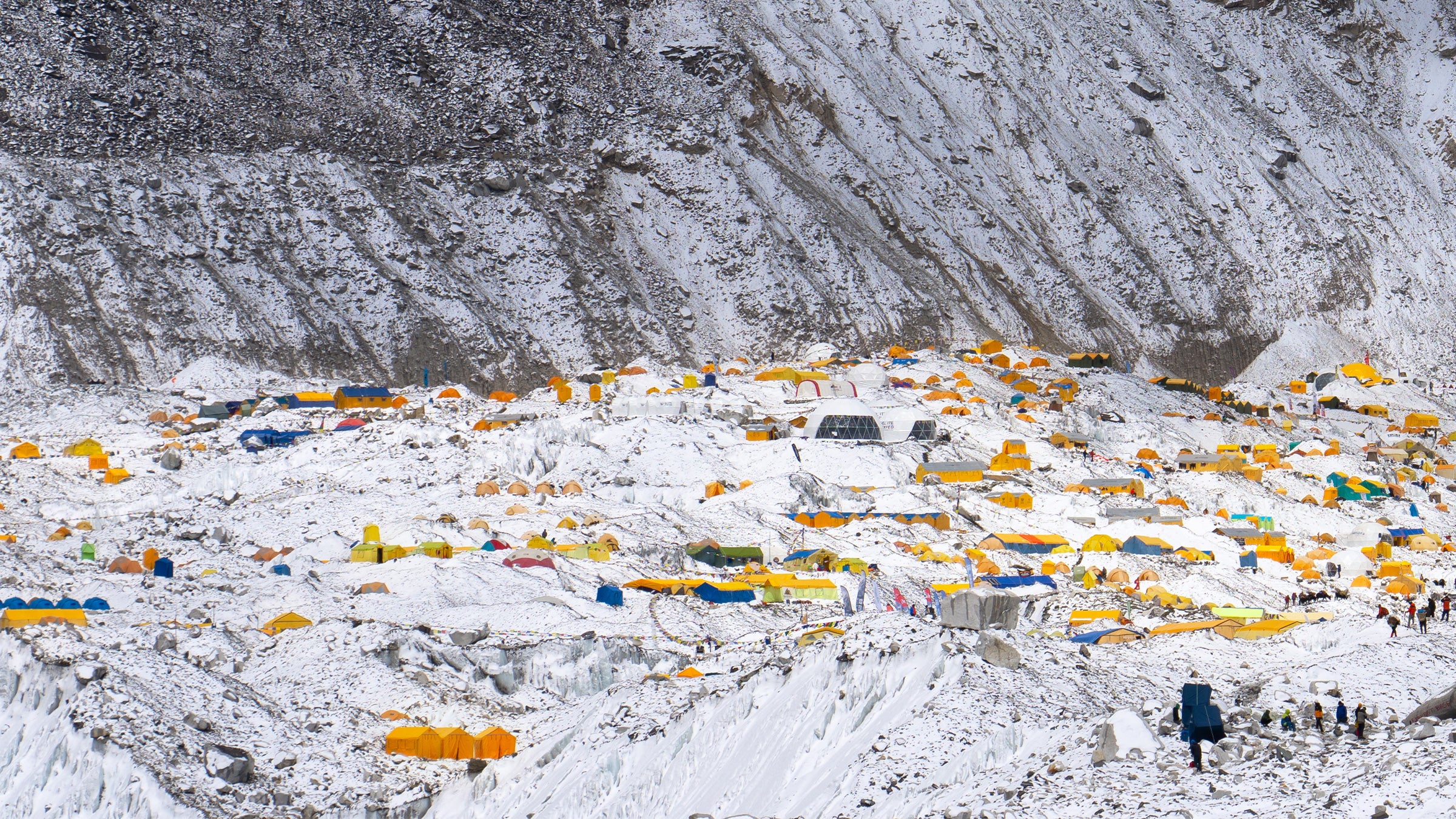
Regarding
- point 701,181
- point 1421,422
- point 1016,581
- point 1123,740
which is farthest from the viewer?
point 701,181

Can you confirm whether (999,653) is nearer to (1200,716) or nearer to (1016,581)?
(1200,716)

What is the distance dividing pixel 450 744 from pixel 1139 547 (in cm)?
2447

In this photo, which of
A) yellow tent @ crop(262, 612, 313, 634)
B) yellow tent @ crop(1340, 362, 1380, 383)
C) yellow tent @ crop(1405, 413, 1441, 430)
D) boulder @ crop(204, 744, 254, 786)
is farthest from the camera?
yellow tent @ crop(1340, 362, 1380, 383)

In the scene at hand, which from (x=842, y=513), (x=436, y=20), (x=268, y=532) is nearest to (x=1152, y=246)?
(x=436, y=20)

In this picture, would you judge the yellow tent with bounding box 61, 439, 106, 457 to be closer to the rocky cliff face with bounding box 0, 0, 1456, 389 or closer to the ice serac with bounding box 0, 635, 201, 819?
the rocky cliff face with bounding box 0, 0, 1456, 389

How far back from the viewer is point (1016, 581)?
3859cm

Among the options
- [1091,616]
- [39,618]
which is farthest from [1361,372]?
[39,618]

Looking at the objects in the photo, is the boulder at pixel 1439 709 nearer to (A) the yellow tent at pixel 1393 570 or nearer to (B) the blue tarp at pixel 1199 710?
(B) the blue tarp at pixel 1199 710

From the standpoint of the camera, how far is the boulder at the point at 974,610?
21641mm

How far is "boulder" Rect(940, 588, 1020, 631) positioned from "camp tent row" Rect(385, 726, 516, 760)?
691 centimetres

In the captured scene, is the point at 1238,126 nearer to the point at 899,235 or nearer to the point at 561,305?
the point at 899,235

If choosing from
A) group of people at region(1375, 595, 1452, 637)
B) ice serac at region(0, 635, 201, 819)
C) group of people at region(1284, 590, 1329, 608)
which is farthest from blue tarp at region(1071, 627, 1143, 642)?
ice serac at region(0, 635, 201, 819)

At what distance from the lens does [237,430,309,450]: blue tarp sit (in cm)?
5081

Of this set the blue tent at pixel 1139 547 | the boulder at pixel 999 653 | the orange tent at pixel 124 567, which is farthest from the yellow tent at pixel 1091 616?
the orange tent at pixel 124 567
